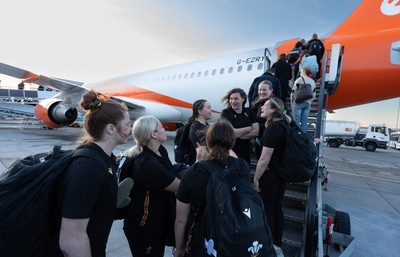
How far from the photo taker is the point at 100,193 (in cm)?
135

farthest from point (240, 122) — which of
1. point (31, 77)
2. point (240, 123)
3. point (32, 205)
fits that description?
point (31, 77)

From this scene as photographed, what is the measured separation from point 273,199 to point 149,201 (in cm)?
147

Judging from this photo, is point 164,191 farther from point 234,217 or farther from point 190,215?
point 234,217

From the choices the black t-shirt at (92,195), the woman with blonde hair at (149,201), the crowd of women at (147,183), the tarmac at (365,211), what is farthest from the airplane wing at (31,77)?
the black t-shirt at (92,195)

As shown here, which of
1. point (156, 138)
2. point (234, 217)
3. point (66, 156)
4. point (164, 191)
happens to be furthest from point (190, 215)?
point (66, 156)

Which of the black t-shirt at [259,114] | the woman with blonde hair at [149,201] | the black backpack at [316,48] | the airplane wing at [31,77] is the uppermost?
the black backpack at [316,48]

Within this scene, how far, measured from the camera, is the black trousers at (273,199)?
2682mm

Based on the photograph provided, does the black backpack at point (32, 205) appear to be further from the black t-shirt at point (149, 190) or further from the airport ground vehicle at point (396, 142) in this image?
the airport ground vehicle at point (396, 142)

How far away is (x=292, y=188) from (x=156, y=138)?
106 inches

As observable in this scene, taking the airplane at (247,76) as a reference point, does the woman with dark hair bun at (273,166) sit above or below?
below

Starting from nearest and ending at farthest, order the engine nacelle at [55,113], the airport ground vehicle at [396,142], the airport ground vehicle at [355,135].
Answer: the engine nacelle at [55,113] < the airport ground vehicle at [355,135] < the airport ground vehicle at [396,142]

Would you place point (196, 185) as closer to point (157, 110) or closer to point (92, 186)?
point (92, 186)

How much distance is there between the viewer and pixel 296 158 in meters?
2.53

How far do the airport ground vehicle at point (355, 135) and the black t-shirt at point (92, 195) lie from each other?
26.3m
